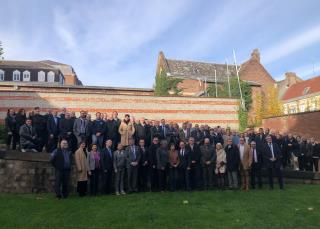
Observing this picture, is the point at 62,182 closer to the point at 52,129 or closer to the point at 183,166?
the point at 52,129

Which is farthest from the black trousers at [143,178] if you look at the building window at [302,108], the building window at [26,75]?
the building window at [26,75]

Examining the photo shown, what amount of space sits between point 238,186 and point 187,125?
321 cm

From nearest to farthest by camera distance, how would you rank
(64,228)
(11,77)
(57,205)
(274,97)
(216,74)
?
(64,228) → (57,205) → (274,97) → (216,74) → (11,77)

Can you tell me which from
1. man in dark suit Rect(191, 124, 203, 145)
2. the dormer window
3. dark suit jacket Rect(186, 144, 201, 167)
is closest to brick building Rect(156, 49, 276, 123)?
the dormer window

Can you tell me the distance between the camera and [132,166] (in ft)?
41.7

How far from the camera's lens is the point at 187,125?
50.8ft

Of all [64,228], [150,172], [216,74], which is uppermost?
[216,74]

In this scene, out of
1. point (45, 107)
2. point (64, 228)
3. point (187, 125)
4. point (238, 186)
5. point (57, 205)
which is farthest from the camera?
point (45, 107)

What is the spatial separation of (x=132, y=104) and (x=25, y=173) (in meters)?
13.0

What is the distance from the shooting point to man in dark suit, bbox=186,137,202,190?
1357 centimetres

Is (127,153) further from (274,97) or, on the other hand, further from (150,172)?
(274,97)

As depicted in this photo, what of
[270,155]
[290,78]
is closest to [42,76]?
[290,78]

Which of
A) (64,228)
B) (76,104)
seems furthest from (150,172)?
(76,104)

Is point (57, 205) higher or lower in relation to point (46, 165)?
lower
